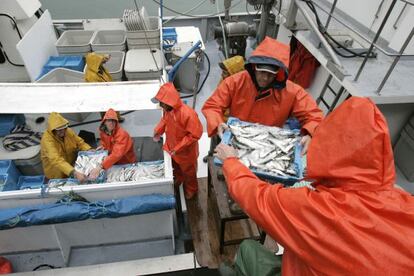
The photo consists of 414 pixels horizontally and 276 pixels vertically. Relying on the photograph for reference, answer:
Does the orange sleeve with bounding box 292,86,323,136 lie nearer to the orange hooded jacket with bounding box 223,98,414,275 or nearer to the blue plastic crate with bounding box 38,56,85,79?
the orange hooded jacket with bounding box 223,98,414,275

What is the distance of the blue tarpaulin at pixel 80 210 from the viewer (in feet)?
6.85

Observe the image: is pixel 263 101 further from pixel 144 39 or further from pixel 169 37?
pixel 169 37

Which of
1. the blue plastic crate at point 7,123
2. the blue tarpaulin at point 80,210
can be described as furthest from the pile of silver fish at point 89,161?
the blue plastic crate at point 7,123

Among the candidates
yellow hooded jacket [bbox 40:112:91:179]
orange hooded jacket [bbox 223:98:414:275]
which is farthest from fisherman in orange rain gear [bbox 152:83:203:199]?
orange hooded jacket [bbox 223:98:414:275]

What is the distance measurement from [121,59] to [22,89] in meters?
1.87

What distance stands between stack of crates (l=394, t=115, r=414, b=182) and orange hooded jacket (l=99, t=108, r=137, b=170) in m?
3.25

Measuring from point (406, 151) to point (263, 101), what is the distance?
2.27m

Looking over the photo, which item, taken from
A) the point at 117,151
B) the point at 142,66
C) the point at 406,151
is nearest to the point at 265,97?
the point at 117,151

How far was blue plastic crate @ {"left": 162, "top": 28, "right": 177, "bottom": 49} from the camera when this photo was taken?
465 cm

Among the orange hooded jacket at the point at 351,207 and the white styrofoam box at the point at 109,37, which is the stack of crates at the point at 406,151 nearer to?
the orange hooded jacket at the point at 351,207

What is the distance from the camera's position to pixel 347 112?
1.03 metres

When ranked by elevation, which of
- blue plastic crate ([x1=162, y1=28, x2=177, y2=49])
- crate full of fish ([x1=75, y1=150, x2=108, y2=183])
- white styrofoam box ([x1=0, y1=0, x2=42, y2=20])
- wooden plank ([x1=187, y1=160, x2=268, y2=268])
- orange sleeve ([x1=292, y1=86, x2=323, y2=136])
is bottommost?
wooden plank ([x1=187, y1=160, x2=268, y2=268])

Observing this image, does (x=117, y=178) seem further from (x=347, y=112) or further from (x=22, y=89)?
(x=347, y=112)

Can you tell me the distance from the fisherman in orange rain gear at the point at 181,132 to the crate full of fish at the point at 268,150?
2.40 ft
